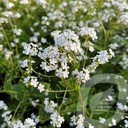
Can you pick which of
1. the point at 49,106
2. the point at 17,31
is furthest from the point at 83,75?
the point at 17,31

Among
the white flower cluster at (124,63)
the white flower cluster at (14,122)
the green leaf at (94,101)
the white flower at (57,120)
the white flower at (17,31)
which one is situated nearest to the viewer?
the white flower at (57,120)

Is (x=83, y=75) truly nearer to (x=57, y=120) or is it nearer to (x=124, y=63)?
(x=57, y=120)

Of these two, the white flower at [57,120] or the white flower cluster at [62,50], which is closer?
the white flower cluster at [62,50]

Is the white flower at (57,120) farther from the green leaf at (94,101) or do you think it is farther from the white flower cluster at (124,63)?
the white flower cluster at (124,63)

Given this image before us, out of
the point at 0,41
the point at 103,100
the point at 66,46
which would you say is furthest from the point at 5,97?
the point at 66,46

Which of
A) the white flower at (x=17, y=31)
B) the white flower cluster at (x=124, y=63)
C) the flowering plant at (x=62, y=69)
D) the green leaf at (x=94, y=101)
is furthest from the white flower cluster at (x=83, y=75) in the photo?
the white flower at (x=17, y=31)

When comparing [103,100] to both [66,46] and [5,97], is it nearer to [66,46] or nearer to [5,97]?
[66,46]

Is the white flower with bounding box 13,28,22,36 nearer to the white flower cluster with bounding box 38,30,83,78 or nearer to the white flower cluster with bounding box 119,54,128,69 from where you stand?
the white flower cluster with bounding box 119,54,128,69

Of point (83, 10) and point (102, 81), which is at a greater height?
point (83, 10)

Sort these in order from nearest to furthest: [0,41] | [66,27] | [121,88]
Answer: [121,88] → [0,41] → [66,27]
